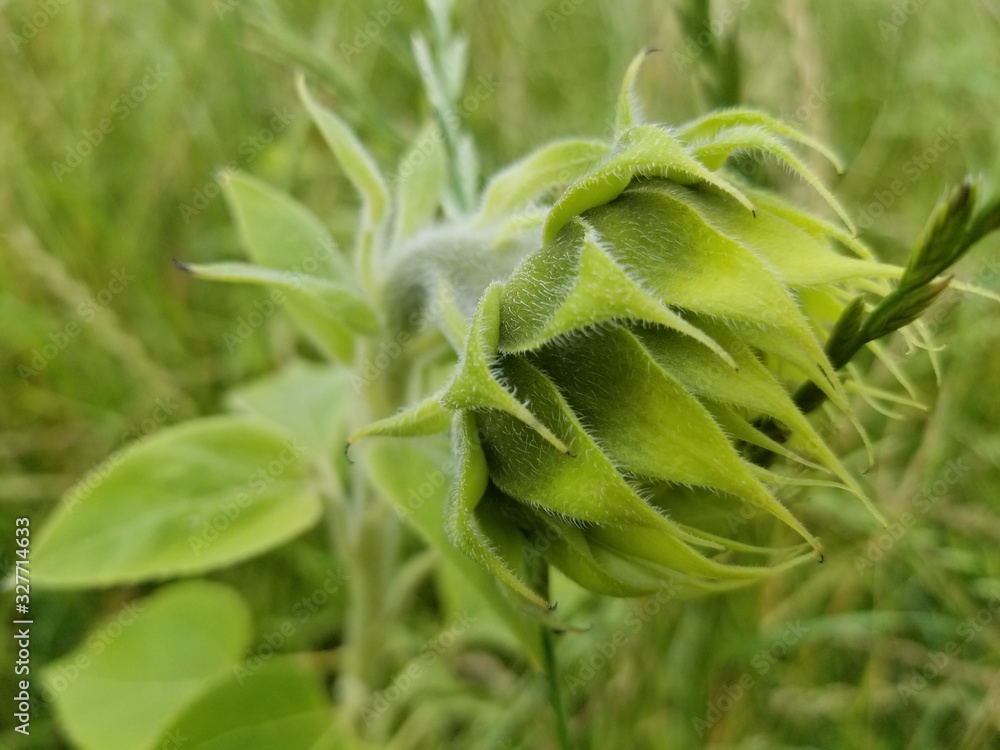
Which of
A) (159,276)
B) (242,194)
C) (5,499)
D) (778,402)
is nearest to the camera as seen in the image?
(778,402)

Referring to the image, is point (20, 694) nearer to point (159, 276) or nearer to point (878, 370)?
point (159, 276)

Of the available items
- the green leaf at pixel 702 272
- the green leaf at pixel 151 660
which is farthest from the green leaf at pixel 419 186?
the green leaf at pixel 151 660

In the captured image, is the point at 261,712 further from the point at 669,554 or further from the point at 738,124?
the point at 738,124

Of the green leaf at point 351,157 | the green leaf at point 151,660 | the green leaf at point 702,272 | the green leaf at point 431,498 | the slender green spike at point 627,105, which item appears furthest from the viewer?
the green leaf at point 151,660

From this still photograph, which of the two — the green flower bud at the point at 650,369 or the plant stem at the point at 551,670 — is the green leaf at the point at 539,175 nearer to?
the green flower bud at the point at 650,369

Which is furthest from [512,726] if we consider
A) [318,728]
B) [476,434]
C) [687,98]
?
[687,98]
